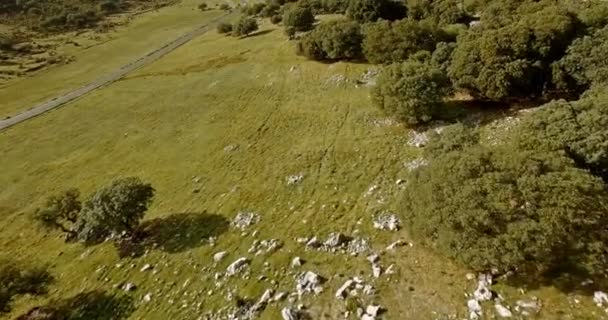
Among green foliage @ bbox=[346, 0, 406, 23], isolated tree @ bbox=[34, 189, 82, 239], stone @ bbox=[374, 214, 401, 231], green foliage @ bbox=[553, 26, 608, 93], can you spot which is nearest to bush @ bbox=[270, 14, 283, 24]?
green foliage @ bbox=[346, 0, 406, 23]

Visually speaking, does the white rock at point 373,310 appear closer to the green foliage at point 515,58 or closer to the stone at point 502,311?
the stone at point 502,311

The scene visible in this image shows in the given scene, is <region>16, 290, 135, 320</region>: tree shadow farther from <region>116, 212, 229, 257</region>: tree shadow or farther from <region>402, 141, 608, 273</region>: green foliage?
<region>402, 141, 608, 273</region>: green foliage

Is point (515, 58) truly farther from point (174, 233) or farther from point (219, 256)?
point (174, 233)

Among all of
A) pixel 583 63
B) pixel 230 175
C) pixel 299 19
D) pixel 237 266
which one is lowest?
pixel 230 175

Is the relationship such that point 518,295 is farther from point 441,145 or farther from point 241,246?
point 241,246

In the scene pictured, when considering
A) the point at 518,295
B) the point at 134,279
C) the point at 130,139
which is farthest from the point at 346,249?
the point at 130,139

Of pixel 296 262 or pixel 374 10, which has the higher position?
pixel 374 10

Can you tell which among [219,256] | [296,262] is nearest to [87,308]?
[219,256]
